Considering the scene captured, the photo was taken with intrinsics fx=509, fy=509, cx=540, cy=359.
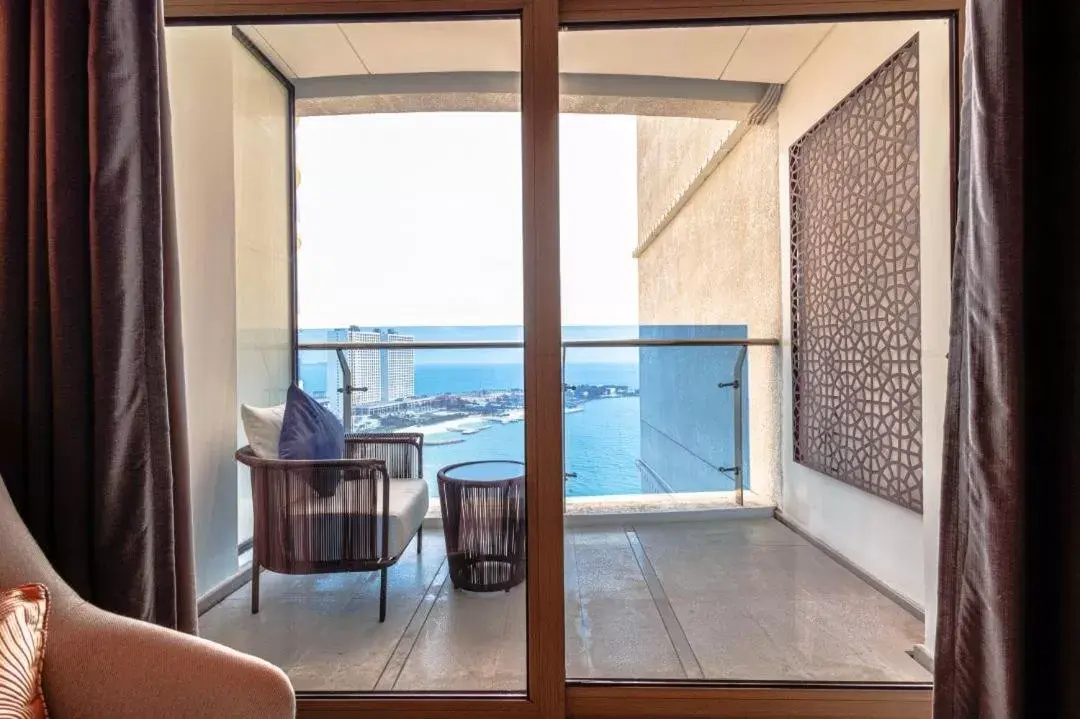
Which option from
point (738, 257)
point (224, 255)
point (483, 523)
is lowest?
point (483, 523)

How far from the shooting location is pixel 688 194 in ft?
9.12

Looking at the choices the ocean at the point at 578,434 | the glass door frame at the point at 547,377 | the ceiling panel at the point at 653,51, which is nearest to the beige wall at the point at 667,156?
the ceiling panel at the point at 653,51

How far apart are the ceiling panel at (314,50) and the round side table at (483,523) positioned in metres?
1.62

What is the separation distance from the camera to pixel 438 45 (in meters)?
1.84

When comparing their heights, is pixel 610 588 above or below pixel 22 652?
below

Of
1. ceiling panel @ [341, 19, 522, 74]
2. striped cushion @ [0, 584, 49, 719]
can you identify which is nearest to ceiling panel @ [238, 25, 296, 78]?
ceiling panel @ [341, 19, 522, 74]

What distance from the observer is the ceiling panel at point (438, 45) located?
63.0 inches

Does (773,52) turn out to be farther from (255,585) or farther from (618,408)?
(255,585)

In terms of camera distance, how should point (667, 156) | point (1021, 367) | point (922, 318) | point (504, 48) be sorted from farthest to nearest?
point (667, 156) < point (922, 318) < point (504, 48) < point (1021, 367)

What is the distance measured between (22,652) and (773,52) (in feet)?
10.00

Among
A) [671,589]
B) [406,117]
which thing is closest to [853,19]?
[406,117]

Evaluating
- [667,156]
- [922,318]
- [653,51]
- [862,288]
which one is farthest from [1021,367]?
[667,156]

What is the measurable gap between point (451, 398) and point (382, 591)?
75 centimetres

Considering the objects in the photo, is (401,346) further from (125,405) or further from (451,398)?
(125,405)
